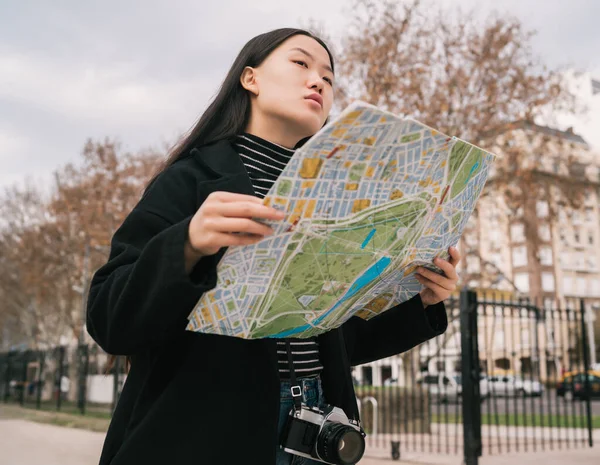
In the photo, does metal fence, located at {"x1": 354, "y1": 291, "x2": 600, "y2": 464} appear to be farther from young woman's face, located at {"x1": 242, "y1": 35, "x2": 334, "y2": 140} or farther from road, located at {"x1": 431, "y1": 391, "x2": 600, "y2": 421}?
young woman's face, located at {"x1": 242, "y1": 35, "x2": 334, "y2": 140}

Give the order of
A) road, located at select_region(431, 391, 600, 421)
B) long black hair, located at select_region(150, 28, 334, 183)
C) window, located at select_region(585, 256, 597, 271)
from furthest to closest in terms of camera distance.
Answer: window, located at select_region(585, 256, 597, 271)
road, located at select_region(431, 391, 600, 421)
long black hair, located at select_region(150, 28, 334, 183)

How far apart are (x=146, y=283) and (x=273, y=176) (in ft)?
1.69

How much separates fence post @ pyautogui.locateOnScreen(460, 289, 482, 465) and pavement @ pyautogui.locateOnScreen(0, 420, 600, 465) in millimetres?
1103

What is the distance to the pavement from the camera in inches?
315

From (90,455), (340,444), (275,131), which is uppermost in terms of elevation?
(275,131)

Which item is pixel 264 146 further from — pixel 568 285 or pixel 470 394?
pixel 568 285

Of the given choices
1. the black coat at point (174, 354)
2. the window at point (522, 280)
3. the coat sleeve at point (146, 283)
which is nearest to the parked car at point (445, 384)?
the black coat at point (174, 354)

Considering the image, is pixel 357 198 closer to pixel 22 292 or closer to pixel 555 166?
pixel 555 166

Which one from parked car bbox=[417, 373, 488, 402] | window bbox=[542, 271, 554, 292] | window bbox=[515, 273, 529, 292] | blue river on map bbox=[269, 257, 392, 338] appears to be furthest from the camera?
window bbox=[515, 273, 529, 292]

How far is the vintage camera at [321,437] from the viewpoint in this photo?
1.31 metres

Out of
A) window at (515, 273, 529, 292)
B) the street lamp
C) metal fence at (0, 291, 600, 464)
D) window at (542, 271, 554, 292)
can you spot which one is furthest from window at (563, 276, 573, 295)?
the street lamp

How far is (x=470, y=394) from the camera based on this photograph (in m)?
6.84

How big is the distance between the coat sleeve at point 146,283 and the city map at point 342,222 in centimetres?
5

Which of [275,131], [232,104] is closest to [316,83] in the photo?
[275,131]
